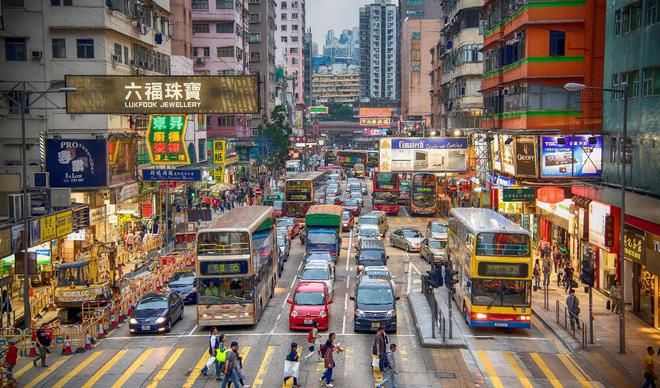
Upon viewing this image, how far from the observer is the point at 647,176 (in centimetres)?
3297

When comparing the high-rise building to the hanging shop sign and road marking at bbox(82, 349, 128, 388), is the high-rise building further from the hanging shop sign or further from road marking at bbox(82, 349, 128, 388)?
road marking at bbox(82, 349, 128, 388)

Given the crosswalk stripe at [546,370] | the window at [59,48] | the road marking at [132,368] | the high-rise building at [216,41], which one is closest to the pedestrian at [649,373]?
the crosswalk stripe at [546,370]

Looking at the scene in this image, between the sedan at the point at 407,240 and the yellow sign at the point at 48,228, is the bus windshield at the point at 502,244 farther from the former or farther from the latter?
the sedan at the point at 407,240

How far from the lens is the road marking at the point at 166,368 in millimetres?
25547

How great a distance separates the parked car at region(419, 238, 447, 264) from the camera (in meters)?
48.6

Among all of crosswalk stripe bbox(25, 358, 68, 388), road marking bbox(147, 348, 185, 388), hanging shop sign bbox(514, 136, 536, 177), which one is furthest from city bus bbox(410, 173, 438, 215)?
crosswalk stripe bbox(25, 358, 68, 388)

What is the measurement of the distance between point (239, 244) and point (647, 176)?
54.5 feet

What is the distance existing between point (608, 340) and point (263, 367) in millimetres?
13278

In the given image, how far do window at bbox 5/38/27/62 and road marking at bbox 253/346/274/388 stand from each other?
3110 cm

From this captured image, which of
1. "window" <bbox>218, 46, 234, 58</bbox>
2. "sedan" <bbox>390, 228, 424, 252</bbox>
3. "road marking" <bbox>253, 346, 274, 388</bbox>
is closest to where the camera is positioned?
"road marking" <bbox>253, 346, 274, 388</bbox>

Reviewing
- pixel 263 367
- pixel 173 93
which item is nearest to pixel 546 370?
pixel 263 367

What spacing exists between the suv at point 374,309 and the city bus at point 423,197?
4471 cm

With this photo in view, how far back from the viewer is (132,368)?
89.7ft

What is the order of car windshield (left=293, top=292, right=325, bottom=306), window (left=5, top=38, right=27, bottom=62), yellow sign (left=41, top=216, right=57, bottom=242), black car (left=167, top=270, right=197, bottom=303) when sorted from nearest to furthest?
car windshield (left=293, top=292, right=325, bottom=306) < yellow sign (left=41, top=216, right=57, bottom=242) < black car (left=167, top=270, right=197, bottom=303) < window (left=5, top=38, right=27, bottom=62)
